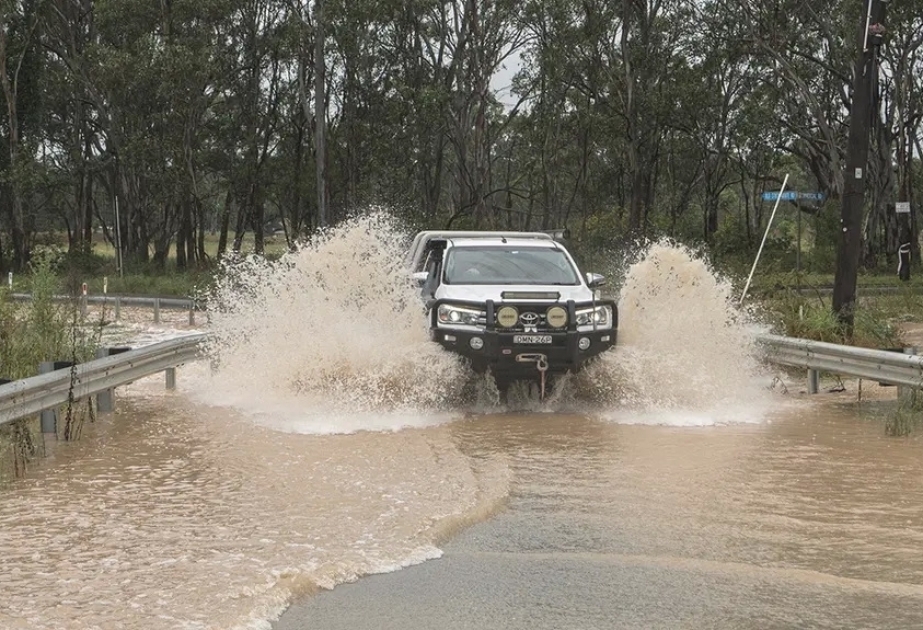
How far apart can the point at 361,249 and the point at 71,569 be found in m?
8.22

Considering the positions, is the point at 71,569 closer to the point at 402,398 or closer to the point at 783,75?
the point at 402,398

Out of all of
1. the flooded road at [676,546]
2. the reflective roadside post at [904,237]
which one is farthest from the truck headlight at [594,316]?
the reflective roadside post at [904,237]

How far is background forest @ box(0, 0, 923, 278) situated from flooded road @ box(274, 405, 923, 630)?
103 ft

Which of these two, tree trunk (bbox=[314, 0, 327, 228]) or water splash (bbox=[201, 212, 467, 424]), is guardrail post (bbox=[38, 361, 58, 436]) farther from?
tree trunk (bbox=[314, 0, 327, 228])

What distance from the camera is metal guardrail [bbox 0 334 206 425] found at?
8820 mm

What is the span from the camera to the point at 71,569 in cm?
584

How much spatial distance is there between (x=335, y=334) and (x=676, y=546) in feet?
21.8

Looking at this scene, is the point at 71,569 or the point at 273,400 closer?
the point at 71,569

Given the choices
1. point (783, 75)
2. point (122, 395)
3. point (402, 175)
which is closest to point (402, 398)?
point (122, 395)

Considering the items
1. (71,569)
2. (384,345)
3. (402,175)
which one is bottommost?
(71,569)

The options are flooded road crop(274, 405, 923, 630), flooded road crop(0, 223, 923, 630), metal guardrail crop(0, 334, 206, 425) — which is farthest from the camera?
metal guardrail crop(0, 334, 206, 425)

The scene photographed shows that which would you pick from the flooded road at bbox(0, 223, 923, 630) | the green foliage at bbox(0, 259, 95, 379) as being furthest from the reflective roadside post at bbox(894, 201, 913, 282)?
the green foliage at bbox(0, 259, 95, 379)

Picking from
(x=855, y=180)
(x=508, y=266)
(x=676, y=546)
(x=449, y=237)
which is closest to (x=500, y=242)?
(x=508, y=266)

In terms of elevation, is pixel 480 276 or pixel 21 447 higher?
pixel 480 276
